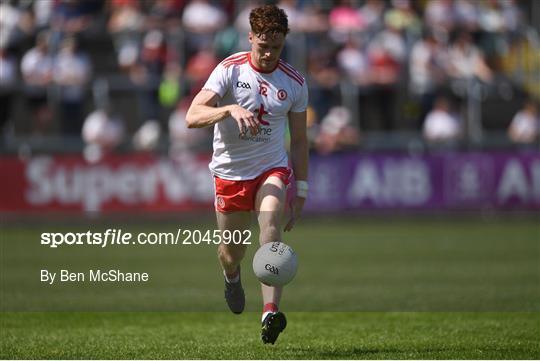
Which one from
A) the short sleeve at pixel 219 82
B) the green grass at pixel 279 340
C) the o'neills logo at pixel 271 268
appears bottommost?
the green grass at pixel 279 340

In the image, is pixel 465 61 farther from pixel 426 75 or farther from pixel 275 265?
pixel 275 265

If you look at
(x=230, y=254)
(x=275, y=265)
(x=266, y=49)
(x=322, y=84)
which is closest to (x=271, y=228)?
(x=275, y=265)

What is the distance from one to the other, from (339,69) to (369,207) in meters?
3.02

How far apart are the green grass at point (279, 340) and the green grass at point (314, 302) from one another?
1 centimetres

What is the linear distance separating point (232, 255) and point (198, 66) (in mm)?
14552

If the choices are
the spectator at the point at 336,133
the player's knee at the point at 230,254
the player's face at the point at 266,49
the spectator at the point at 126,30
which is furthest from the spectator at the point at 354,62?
the player's face at the point at 266,49

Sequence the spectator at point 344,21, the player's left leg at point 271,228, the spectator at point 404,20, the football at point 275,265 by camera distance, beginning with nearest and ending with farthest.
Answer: the player's left leg at point 271,228 < the football at point 275,265 < the spectator at point 344,21 < the spectator at point 404,20

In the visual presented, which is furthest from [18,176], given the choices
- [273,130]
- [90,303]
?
[273,130]

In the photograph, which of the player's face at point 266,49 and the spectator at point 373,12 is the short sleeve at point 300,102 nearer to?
the player's face at point 266,49

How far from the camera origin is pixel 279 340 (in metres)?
9.35

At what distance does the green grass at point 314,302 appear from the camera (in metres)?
8.85

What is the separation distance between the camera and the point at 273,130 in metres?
9.12

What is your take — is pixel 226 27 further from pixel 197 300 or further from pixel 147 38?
pixel 197 300

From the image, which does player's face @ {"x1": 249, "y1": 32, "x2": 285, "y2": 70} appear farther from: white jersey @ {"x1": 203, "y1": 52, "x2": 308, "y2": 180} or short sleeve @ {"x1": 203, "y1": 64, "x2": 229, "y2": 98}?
short sleeve @ {"x1": 203, "y1": 64, "x2": 229, "y2": 98}
